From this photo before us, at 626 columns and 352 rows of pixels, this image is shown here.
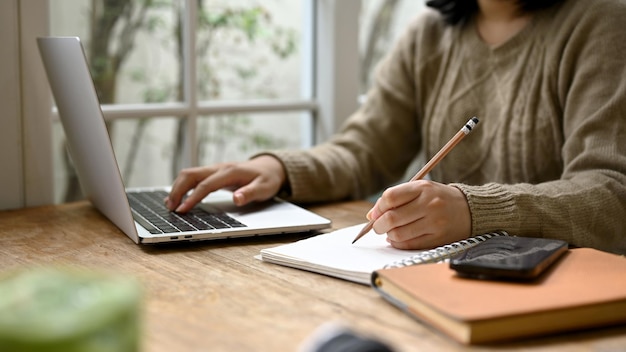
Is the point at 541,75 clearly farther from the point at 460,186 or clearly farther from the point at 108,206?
the point at 108,206

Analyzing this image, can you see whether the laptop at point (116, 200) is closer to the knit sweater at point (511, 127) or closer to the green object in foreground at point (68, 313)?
the knit sweater at point (511, 127)

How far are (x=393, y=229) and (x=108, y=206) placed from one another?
1.65 feet

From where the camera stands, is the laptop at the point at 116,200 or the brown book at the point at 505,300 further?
the laptop at the point at 116,200

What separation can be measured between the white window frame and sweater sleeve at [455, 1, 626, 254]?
637 mm

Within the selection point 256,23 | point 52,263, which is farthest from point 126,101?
point 52,263

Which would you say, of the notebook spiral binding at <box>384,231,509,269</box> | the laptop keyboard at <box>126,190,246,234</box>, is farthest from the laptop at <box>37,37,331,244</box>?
the notebook spiral binding at <box>384,231,509,269</box>

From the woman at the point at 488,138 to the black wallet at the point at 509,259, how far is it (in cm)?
13

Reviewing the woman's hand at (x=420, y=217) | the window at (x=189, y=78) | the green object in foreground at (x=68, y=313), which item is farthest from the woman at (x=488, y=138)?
the green object in foreground at (x=68, y=313)

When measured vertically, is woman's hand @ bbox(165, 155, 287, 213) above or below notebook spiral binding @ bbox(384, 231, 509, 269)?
above

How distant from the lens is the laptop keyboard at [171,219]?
1.26m

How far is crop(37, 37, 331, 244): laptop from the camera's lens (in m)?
1.20

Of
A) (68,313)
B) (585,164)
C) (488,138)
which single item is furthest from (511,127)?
(68,313)

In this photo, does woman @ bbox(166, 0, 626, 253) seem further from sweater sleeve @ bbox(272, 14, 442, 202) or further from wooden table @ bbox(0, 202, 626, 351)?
wooden table @ bbox(0, 202, 626, 351)

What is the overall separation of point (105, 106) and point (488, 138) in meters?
0.81
